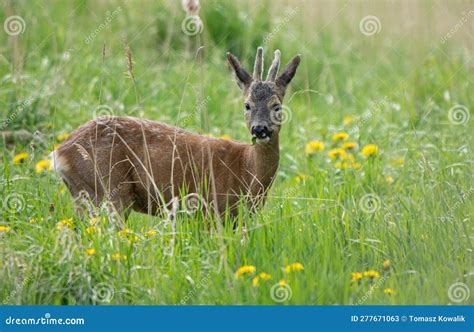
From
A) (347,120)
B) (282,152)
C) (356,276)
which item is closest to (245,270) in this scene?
(356,276)

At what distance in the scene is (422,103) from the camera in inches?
368

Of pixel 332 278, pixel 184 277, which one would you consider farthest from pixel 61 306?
pixel 332 278

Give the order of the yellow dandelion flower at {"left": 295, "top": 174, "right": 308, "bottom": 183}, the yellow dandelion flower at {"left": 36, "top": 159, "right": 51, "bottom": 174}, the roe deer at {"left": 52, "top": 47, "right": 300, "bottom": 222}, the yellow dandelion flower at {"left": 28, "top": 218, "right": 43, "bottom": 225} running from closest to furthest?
1. the yellow dandelion flower at {"left": 28, "top": 218, "right": 43, "bottom": 225}
2. the roe deer at {"left": 52, "top": 47, "right": 300, "bottom": 222}
3. the yellow dandelion flower at {"left": 36, "top": 159, "right": 51, "bottom": 174}
4. the yellow dandelion flower at {"left": 295, "top": 174, "right": 308, "bottom": 183}

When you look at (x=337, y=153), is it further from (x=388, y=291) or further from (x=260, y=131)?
(x=388, y=291)

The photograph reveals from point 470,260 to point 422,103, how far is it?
13.8 ft

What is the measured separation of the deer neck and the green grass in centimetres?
16

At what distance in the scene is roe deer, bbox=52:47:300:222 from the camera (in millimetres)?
6359

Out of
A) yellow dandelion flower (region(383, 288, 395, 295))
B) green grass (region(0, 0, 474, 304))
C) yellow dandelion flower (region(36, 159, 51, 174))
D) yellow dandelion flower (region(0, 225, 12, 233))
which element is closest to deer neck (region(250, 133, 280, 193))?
green grass (region(0, 0, 474, 304))

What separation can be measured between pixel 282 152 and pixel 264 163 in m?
1.72

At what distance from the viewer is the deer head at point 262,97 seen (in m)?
6.21

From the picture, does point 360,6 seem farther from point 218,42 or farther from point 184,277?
point 184,277

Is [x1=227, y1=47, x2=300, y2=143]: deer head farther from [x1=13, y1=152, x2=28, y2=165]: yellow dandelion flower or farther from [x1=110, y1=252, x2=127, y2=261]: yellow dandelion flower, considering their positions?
[x1=13, y1=152, x2=28, y2=165]: yellow dandelion flower

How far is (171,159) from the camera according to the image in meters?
6.61

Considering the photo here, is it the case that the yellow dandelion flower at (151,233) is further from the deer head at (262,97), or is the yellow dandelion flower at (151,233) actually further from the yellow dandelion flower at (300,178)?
the yellow dandelion flower at (300,178)
